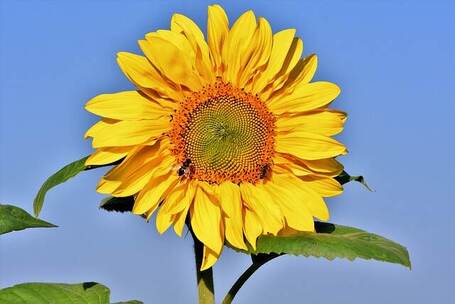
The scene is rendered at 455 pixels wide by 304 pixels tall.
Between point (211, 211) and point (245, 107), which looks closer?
point (211, 211)

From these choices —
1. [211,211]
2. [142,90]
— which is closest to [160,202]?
[211,211]

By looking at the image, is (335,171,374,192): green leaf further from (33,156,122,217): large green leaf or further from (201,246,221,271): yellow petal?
(33,156,122,217): large green leaf

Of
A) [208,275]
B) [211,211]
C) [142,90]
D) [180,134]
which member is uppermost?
[142,90]

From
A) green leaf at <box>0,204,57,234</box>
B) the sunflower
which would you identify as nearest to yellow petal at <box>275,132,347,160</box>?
the sunflower

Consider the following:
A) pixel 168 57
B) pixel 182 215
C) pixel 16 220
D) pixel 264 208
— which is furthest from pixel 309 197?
pixel 16 220

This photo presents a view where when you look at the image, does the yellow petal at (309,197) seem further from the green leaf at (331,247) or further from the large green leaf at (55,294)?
the large green leaf at (55,294)

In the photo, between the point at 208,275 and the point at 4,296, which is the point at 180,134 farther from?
the point at 4,296

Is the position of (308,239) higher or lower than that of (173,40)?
lower
